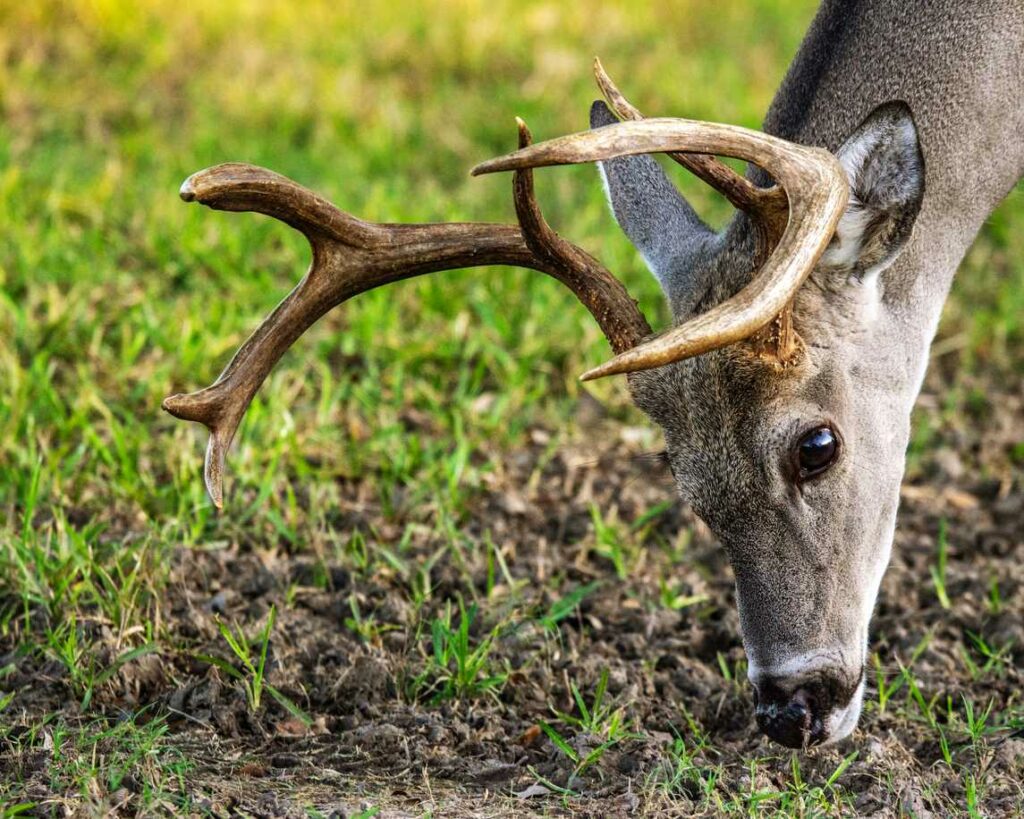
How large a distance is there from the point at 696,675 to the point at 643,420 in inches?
62.8

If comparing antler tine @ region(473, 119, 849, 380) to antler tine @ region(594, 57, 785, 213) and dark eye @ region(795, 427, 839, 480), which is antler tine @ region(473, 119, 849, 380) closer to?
antler tine @ region(594, 57, 785, 213)

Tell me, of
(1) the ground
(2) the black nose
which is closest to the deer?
(2) the black nose

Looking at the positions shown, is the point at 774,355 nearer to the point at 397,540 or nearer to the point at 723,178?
the point at 723,178

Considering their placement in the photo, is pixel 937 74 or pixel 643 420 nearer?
pixel 937 74

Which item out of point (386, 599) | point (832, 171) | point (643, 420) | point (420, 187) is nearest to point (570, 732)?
point (386, 599)

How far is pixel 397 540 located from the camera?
4.84 m

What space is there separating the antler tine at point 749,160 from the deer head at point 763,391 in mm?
180

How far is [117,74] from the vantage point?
8.54 metres

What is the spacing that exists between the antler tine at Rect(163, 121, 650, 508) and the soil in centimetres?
63

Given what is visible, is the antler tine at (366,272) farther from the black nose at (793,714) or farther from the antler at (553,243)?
the black nose at (793,714)

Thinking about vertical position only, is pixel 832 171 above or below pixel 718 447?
above

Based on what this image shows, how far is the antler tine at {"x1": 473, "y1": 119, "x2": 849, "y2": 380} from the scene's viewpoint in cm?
305

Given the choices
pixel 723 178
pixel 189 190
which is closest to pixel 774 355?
pixel 723 178

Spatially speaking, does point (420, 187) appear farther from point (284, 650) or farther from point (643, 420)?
point (284, 650)
